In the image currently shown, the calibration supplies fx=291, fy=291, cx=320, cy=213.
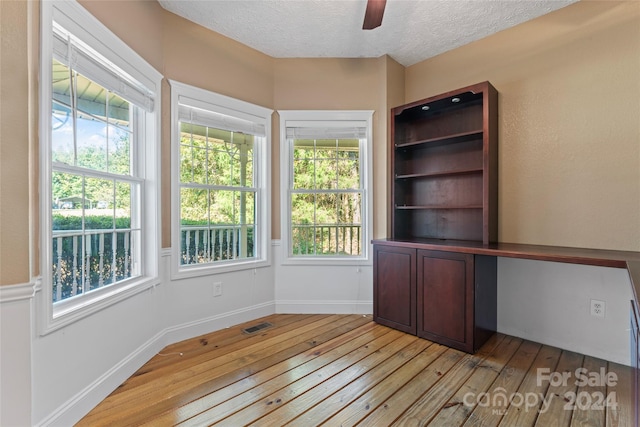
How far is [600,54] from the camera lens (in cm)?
228

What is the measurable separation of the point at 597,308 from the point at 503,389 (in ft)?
3.74

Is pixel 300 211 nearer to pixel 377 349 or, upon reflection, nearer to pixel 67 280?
pixel 377 349

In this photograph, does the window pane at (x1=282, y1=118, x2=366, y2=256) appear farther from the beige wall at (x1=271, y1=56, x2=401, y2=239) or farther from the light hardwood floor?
the light hardwood floor

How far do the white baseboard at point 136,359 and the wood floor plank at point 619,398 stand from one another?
274 centimetres

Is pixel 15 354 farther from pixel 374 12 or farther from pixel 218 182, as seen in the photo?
pixel 374 12

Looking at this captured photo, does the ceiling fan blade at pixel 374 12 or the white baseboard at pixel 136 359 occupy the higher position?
the ceiling fan blade at pixel 374 12

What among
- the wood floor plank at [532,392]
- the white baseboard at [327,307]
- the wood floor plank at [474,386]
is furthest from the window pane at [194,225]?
the wood floor plank at [532,392]

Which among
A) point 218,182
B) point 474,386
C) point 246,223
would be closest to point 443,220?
point 474,386

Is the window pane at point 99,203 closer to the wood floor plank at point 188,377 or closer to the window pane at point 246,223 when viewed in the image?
the wood floor plank at point 188,377

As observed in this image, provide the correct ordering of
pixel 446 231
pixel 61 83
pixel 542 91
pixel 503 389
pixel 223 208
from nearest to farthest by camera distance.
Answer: pixel 61 83 → pixel 503 389 → pixel 542 91 → pixel 223 208 → pixel 446 231

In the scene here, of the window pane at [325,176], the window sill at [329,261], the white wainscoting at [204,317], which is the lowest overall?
the white wainscoting at [204,317]

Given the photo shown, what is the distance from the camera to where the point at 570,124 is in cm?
241

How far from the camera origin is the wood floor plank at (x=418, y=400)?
161cm

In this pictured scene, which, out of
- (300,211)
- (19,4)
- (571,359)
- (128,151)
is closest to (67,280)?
(128,151)
